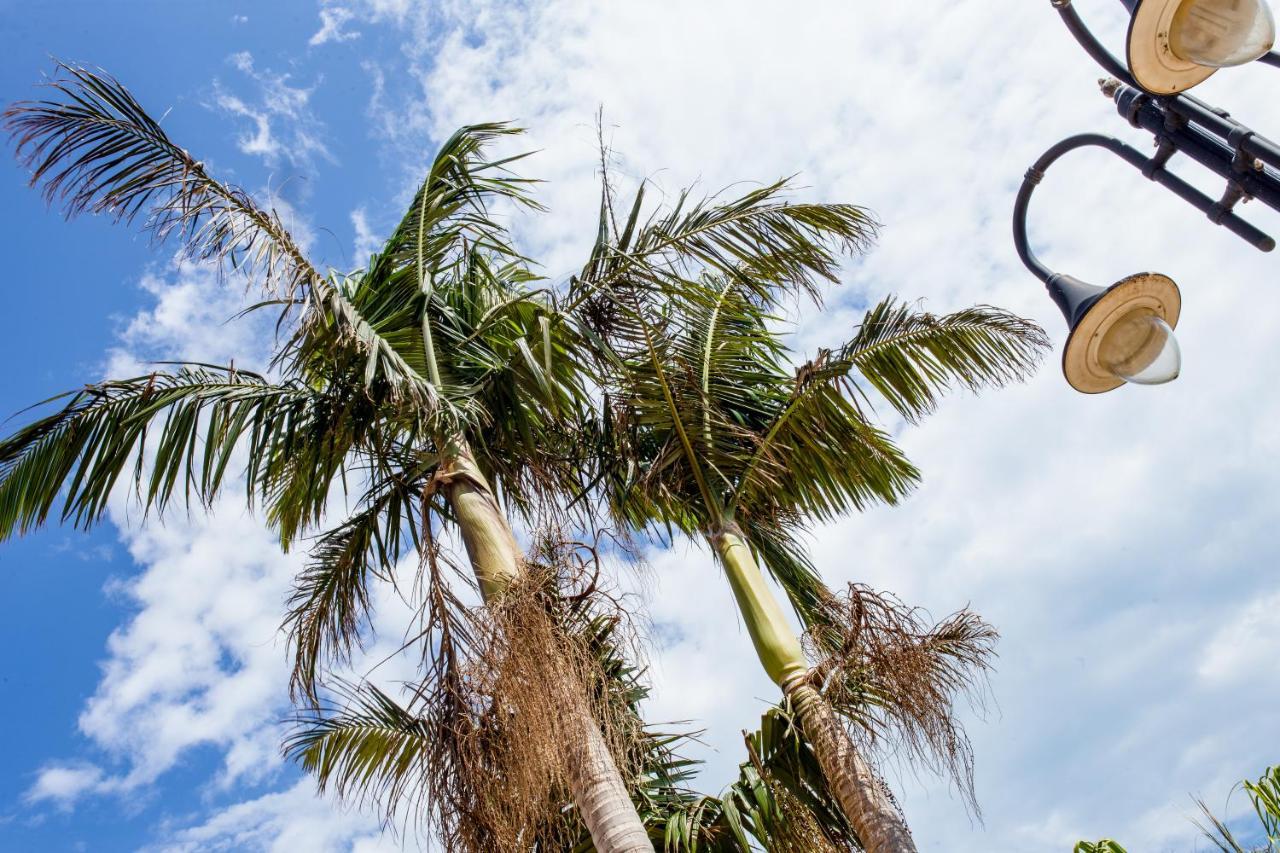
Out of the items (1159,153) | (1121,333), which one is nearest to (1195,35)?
(1159,153)

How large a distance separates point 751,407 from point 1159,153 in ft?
13.6

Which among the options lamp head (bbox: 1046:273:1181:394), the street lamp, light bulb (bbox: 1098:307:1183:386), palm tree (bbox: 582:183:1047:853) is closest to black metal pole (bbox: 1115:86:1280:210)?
the street lamp

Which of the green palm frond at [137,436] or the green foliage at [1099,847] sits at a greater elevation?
the green palm frond at [137,436]

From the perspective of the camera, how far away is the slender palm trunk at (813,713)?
19.1 feet

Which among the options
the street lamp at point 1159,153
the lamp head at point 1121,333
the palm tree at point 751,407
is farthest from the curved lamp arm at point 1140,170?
the palm tree at point 751,407

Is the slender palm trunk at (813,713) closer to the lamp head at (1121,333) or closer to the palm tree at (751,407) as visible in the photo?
the palm tree at (751,407)

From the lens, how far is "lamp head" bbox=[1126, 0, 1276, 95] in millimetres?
3637

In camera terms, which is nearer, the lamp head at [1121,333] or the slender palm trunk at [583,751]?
the lamp head at [1121,333]

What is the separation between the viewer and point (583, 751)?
559 cm

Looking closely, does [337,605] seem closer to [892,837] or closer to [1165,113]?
[892,837]

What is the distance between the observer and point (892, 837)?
→ 5750 mm

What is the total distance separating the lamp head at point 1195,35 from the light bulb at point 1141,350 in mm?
1210

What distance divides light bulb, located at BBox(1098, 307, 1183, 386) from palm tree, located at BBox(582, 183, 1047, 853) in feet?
8.48

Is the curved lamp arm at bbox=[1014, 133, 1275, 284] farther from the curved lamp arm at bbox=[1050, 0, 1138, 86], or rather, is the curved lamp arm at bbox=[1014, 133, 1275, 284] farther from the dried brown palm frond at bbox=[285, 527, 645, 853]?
the dried brown palm frond at bbox=[285, 527, 645, 853]
